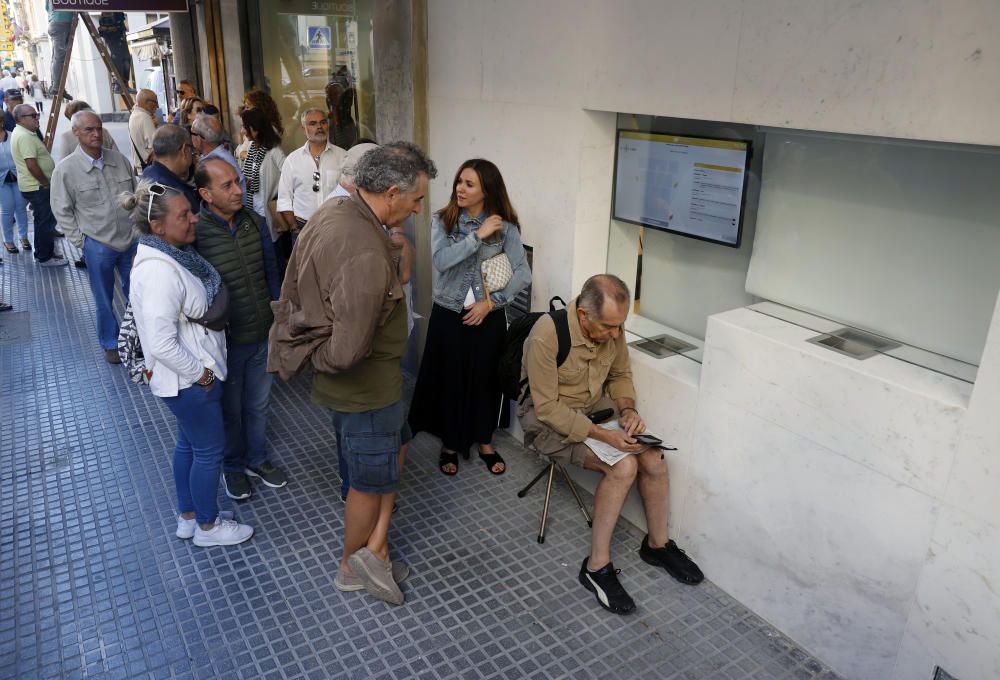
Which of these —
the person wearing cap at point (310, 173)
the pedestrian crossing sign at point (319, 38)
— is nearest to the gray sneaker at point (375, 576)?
the person wearing cap at point (310, 173)

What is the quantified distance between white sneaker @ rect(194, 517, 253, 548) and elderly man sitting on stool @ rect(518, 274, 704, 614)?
5.10 ft

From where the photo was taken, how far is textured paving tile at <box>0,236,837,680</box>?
3059 millimetres

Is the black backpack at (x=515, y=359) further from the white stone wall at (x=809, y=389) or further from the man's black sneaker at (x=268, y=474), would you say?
the man's black sneaker at (x=268, y=474)

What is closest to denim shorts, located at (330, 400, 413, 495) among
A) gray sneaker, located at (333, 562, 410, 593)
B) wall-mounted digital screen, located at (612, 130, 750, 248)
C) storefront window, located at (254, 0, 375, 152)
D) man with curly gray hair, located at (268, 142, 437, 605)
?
man with curly gray hair, located at (268, 142, 437, 605)

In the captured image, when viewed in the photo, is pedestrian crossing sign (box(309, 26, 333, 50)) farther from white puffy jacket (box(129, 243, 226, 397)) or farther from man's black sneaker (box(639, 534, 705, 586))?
man's black sneaker (box(639, 534, 705, 586))

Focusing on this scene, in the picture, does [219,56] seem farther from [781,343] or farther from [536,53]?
[781,343]

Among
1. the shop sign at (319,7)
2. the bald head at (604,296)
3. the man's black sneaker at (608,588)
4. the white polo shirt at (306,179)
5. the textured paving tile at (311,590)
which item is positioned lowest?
the textured paving tile at (311,590)

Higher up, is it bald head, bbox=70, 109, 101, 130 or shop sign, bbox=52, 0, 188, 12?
shop sign, bbox=52, 0, 188, 12

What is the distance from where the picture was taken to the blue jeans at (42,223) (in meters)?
8.27

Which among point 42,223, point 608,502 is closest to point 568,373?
point 608,502

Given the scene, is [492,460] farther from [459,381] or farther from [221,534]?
[221,534]

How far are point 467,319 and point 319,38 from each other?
4535mm

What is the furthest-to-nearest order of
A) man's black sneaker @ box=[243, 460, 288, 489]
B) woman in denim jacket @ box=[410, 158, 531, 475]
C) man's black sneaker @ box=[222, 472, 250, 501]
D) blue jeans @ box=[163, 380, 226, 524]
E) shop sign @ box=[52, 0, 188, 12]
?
shop sign @ box=[52, 0, 188, 12] < man's black sneaker @ box=[243, 460, 288, 489] < man's black sneaker @ box=[222, 472, 250, 501] < woman in denim jacket @ box=[410, 158, 531, 475] < blue jeans @ box=[163, 380, 226, 524]

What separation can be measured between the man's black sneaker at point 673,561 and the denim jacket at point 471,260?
152 centimetres
